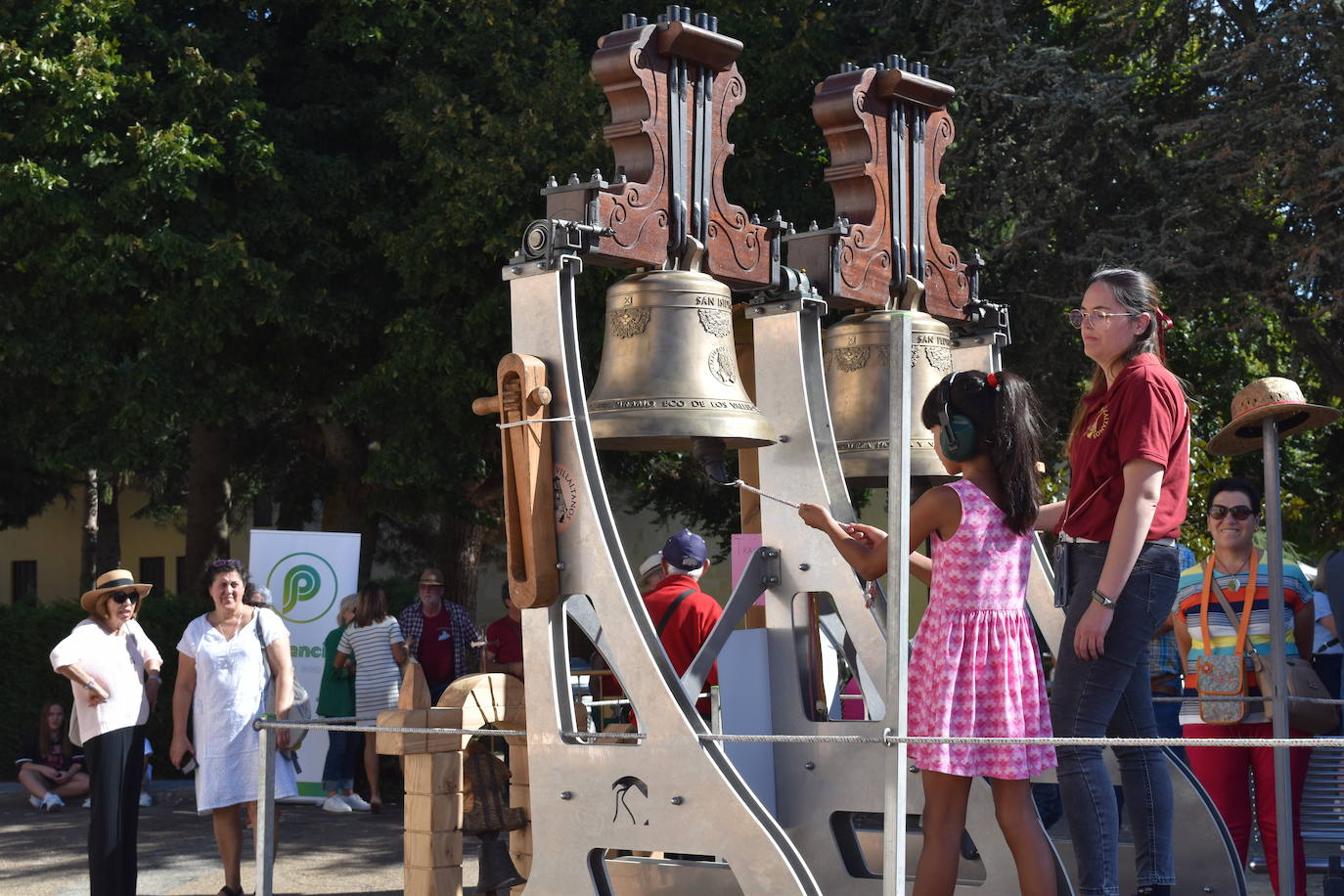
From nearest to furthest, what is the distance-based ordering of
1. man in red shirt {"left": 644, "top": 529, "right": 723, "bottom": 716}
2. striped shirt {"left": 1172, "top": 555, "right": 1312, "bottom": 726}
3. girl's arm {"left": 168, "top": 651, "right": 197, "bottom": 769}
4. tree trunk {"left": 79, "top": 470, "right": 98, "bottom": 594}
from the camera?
1. striped shirt {"left": 1172, "top": 555, "right": 1312, "bottom": 726}
2. man in red shirt {"left": 644, "top": 529, "right": 723, "bottom": 716}
3. girl's arm {"left": 168, "top": 651, "right": 197, "bottom": 769}
4. tree trunk {"left": 79, "top": 470, "right": 98, "bottom": 594}

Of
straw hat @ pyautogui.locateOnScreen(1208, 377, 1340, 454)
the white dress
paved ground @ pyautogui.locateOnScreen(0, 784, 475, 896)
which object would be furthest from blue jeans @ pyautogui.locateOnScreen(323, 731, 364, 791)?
straw hat @ pyautogui.locateOnScreen(1208, 377, 1340, 454)

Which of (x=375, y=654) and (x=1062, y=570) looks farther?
(x=375, y=654)

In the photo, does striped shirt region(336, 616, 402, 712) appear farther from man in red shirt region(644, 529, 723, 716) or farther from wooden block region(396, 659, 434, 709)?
wooden block region(396, 659, 434, 709)

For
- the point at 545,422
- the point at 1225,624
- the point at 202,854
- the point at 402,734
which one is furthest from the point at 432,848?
the point at 202,854

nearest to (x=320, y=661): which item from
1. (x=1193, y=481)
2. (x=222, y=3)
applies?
(x=222, y=3)

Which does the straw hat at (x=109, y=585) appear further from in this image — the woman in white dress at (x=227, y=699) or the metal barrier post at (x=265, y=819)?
the metal barrier post at (x=265, y=819)

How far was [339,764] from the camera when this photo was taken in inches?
513

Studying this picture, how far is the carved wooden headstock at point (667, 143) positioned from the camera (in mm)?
6027

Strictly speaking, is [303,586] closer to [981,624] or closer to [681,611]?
[681,611]

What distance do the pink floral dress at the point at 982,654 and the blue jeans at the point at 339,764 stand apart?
8662 millimetres

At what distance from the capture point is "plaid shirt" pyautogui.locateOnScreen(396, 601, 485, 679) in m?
13.1

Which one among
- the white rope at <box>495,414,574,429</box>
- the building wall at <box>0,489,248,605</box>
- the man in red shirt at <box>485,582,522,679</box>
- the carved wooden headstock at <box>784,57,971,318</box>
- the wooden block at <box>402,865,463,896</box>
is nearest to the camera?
the white rope at <box>495,414,574,429</box>

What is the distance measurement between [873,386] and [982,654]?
247 cm

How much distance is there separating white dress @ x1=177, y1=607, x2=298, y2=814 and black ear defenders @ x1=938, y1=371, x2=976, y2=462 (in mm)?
4378
